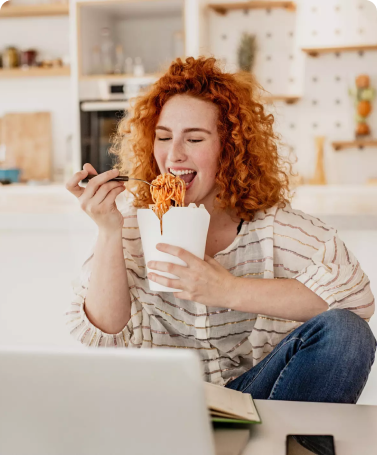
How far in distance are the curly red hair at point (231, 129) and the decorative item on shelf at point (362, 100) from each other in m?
2.58

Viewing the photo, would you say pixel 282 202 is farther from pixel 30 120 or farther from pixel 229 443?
pixel 30 120

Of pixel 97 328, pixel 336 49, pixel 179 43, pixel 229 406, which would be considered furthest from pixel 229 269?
pixel 336 49

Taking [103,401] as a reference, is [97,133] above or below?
above

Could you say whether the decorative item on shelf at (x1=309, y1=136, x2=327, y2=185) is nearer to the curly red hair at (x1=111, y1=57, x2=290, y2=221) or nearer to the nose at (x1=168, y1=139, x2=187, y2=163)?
the curly red hair at (x1=111, y1=57, x2=290, y2=221)

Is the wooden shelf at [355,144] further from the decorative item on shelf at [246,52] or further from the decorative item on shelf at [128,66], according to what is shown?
the decorative item on shelf at [128,66]

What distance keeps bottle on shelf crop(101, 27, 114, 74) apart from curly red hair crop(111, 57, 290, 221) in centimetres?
245

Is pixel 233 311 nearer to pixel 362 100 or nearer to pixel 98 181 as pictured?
pixel 98 181

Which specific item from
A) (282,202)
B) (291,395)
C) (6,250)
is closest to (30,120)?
(6,250)

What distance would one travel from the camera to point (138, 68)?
3.88 m

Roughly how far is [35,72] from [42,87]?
273mm

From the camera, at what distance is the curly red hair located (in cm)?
142

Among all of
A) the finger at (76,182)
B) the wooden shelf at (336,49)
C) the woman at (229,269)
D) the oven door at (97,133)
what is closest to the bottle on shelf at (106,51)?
the oven door at (97,133)

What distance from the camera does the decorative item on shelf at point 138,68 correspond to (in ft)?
12.5

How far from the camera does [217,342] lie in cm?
137
